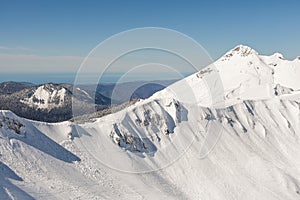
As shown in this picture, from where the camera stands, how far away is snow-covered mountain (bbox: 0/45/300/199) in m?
43.3

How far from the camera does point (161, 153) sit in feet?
201

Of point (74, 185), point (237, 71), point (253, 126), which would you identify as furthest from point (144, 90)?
point (237, 71)

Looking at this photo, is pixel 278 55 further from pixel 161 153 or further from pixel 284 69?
pixel 161 153

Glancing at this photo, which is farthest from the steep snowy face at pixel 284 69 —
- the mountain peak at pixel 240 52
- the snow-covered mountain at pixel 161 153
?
the snow-covered mountain at pixel 161 153

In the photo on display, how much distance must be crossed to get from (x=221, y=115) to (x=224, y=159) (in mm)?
15119

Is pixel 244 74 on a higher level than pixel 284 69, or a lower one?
lower

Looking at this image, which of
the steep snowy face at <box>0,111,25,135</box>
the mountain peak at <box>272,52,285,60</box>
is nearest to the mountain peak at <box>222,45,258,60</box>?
the mountain peak at <box>272,52,285,60</box>

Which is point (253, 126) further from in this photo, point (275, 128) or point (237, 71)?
point (237, 71)

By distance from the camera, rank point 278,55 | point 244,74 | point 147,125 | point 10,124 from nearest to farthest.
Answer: point 10,124, point 147,125, point 244,74, point 278,55

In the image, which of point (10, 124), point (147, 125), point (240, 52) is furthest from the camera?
point (240, 52)

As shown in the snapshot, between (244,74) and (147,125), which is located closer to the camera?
(147,125)

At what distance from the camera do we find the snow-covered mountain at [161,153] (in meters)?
43.3

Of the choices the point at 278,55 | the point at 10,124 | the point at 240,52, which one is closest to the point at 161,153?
the point at 10,124

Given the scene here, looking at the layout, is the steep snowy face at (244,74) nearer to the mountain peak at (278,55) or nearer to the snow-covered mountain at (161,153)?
the mountain peak at (278,55)
